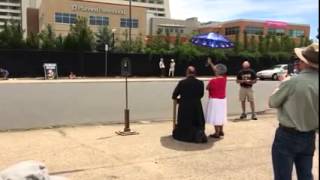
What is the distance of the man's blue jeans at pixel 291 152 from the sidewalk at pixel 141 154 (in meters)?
2.55

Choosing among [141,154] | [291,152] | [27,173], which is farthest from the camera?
[141,154]

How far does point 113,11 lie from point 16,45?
6671cm

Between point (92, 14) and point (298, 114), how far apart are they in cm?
10695

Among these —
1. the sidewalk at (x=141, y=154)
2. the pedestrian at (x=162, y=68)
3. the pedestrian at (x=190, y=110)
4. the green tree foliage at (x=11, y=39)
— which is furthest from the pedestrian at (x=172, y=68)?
the pedestrian at (x=190, y=110)

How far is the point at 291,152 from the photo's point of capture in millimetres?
4699

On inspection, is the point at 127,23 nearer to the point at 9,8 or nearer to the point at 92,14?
the point at 92,14

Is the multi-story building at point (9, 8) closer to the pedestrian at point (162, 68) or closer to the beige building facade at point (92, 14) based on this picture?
the beige building facade at point (92, 14)

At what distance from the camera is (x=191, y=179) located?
729 centimetres

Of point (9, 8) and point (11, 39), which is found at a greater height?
point (9, 8)

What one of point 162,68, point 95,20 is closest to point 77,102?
point 162,68

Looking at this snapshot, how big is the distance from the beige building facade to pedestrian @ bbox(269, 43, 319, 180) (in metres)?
101

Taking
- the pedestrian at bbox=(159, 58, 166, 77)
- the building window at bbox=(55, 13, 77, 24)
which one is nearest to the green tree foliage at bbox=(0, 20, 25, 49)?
the pedestrian at bbox=(159, 58, 166, 77)

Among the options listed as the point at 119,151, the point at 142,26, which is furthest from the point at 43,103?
the point at 142,26

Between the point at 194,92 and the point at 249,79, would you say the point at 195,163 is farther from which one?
the point at 249,79
